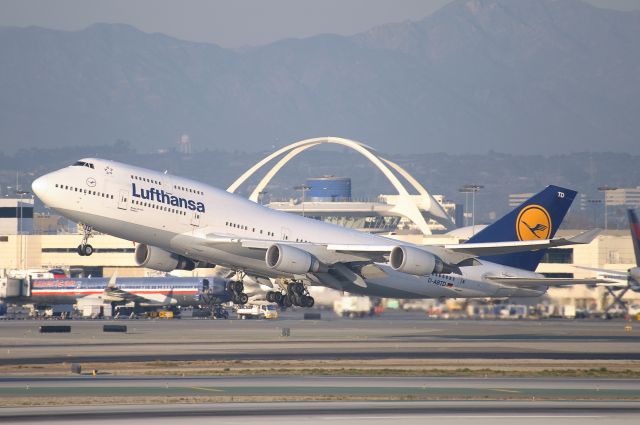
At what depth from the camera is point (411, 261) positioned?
69688mm

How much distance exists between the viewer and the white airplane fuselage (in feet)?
217

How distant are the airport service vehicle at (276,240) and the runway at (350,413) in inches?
846

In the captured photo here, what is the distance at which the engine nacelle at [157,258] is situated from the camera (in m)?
73.5

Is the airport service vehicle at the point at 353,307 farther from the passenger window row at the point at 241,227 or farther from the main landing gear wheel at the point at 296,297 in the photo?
the passenger window row at the point at 241,227

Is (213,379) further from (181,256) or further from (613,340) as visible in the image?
(613,340)

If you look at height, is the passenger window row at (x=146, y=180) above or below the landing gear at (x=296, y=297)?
above

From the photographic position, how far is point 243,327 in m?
99.8

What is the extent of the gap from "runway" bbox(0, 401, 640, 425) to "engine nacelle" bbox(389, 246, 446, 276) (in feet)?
83.3

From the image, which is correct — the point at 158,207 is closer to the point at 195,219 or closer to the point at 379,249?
the point at 195,219

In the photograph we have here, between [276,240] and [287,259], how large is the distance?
315 cm

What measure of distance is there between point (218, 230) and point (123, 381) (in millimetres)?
18496

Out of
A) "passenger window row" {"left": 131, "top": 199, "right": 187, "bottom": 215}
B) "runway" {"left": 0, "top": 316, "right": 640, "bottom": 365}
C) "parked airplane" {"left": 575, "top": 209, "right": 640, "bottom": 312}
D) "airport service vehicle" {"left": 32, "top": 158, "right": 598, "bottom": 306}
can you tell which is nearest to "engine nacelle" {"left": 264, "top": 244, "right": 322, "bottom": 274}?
"airport service vehicle" {"left": 32, "top": 158, "right": 598, "bottom": 306}

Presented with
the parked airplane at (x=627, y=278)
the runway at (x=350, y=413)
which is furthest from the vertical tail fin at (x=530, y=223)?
the runway at (x=350, y=413)

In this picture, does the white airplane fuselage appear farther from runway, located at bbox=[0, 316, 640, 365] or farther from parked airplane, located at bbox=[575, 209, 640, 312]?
parked airplane, located at bbox=[575, 209, 640, 312]
